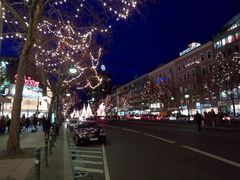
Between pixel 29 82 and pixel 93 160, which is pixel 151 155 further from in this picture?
pixel 29 82

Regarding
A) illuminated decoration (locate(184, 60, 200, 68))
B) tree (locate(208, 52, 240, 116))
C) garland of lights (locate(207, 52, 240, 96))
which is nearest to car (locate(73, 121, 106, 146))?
tree (locate(208, 52, 240, 116))

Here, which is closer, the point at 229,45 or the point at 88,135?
the point at 88,135

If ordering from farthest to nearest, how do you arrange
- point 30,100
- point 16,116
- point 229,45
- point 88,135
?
point 229,45
point 30,100
point 88,135
point 16,116

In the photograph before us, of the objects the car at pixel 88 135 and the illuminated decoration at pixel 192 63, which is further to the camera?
the illuminated decoration at pixel 192 63

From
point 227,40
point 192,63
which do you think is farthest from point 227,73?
point 192,63

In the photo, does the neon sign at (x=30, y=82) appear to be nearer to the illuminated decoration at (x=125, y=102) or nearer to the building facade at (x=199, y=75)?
the building facade at (x=199, y=75)

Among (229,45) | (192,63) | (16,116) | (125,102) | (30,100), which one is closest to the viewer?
(16,116)

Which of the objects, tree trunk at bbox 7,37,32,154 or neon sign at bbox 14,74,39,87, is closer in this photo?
tree trunk at bbox 7,37,32,154

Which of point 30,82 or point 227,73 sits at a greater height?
point 227,73

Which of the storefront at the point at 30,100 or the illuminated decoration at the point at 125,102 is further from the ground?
the illuminated decoration at the point at 125,102

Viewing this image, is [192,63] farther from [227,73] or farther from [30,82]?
[30,82]

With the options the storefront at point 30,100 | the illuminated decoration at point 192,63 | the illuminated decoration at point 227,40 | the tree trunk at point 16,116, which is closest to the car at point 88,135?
the tree trunk at point 16,116

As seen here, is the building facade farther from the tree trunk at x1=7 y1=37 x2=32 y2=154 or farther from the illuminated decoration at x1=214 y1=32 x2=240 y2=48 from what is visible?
the tree trunk at x1=7 y1=37 x2=32 y2=154

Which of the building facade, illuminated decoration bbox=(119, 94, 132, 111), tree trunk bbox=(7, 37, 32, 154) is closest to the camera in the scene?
tree trunk bbox=(7, 37, 32, 154)
